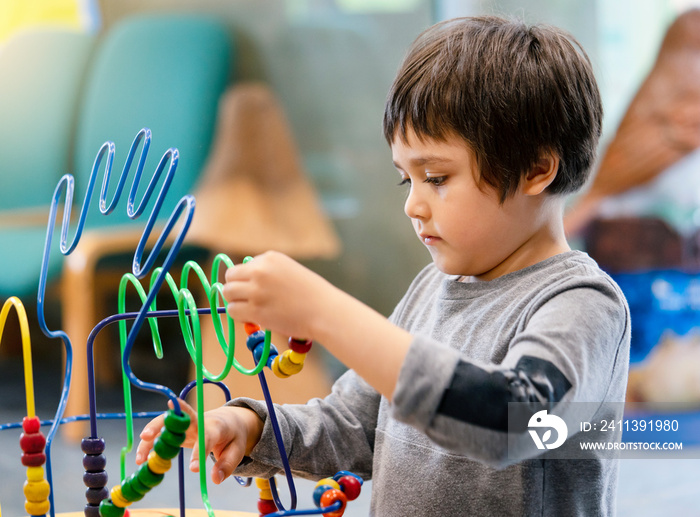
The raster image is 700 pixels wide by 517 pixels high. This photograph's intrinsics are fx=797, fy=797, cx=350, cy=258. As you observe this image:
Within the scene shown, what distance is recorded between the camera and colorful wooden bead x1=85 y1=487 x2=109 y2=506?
539mm

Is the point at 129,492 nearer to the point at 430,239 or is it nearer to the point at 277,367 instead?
the point at 277,367

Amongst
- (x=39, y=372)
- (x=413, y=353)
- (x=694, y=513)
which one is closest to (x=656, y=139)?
(x=694, y=513)

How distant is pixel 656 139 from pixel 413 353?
134 cm

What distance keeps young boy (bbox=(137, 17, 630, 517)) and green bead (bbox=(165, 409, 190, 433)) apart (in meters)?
0.07

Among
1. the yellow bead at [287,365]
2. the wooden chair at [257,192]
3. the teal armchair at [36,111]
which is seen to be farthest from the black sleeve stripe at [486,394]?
the teal armchair at [36,111]

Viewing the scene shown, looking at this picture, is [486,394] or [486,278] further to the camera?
[486,278]

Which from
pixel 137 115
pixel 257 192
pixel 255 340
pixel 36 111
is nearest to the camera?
pixel 255 340

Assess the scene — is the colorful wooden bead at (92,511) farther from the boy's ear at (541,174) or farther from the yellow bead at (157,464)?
the boy's ear at (541,174)

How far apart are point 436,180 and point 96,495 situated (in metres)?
0.32

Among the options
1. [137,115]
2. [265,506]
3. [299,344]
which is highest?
[137,115]

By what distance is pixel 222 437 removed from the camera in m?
0.56

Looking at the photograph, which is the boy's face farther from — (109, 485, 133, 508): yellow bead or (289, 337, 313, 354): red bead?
(109, 485, 133, 508): yellow bead

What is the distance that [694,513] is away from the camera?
1311 millimetres

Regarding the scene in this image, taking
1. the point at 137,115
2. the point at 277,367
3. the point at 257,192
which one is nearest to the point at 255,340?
the point at 277,367
